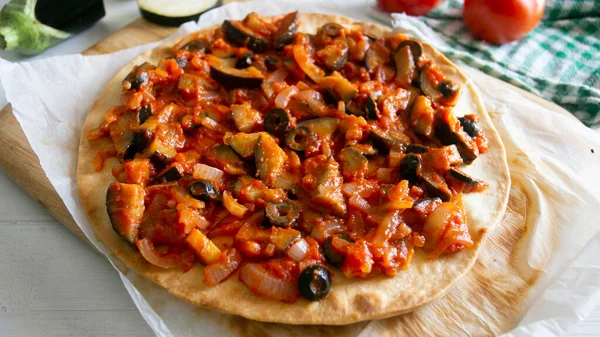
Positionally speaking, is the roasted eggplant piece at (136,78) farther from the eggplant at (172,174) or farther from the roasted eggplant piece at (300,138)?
the roasted eggplant piece at (300,138)

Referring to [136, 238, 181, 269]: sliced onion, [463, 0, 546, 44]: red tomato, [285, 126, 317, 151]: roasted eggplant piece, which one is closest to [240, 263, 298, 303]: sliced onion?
[136, 238, 181, 269]: sliced onion

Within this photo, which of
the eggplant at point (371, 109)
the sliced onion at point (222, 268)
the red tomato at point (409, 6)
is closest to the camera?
the sliced onion at point (222, 268)

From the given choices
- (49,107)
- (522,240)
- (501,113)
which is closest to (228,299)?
(522,240)

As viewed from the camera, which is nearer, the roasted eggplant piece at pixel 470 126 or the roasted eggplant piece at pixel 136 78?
the roasted eggplant piece at pixel 470 126

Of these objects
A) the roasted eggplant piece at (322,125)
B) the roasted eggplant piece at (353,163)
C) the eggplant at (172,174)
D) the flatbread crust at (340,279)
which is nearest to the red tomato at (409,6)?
the roasted eggplant piece at (322,125)

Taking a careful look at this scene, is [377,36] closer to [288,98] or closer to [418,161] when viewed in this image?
[288,98]

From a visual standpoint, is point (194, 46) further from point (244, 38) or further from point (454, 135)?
point (454, 135)

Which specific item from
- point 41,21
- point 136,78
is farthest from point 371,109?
point 41,21

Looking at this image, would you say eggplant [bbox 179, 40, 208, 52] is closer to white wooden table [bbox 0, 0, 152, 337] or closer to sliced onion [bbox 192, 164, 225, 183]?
sliced onion [bbox 192, 164, 225, 183]
